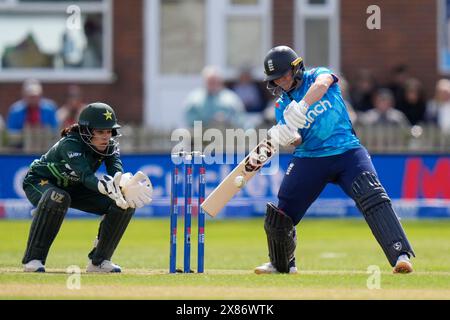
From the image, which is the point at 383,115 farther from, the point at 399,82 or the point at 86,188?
the point at 86,188

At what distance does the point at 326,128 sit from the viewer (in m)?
10.2

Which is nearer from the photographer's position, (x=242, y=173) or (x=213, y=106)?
(x=242, y=173)

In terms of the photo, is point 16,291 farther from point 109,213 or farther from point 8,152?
point 8,152

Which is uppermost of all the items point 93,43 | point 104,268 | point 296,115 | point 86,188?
point 93,43

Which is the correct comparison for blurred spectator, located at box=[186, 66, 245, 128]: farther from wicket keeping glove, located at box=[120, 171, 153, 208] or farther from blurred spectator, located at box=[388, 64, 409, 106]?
wicket keeping glove, located at box=[120, 171, 153, 208]

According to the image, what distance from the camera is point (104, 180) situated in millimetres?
10039

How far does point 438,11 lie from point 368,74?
76.9 inches

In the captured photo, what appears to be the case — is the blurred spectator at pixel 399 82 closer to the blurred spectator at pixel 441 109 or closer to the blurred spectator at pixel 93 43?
the blurred spectator at pixel 441 109

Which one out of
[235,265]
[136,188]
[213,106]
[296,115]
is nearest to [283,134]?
[296,115]

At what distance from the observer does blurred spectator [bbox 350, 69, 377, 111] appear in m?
20.2

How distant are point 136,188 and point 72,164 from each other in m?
0.63

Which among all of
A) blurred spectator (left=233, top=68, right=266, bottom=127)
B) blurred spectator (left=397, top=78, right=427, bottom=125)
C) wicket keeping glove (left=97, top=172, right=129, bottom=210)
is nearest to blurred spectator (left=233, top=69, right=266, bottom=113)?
blurred spectator (left=233, top=68, right=266, bottom=127)

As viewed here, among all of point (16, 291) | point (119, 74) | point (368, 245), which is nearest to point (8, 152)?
point (119, 74)

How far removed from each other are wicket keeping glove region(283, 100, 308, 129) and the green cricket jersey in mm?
1602
